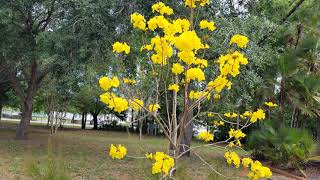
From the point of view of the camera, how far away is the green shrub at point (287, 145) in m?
10.9

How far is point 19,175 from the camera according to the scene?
7902 millimetres

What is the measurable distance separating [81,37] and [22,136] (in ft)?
28.3

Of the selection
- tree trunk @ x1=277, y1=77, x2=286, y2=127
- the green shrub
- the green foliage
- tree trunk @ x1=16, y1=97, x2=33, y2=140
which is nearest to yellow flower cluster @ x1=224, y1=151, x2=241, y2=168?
the green foliage

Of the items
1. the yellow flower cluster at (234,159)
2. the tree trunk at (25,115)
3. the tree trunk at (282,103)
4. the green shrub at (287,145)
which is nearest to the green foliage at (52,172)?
the yellow flower cluster at (234,159)

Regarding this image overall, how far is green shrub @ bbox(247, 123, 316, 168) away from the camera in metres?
10.9

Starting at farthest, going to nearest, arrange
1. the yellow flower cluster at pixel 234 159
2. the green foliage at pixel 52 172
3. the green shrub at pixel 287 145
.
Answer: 1. the green shrub at pixel 287 145
2. the green foliage at pixel 52 172
3. the yellow flower cluster at pixel 234 159

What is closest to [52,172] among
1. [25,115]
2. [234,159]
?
[234,159]

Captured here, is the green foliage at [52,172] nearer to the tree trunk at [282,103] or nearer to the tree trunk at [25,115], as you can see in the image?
the tree trunk at [282,103]

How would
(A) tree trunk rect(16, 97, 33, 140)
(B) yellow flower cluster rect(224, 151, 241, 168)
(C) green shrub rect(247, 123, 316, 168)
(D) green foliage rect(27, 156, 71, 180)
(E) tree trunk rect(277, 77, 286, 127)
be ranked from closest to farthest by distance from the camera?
(B) yellow flower cluster rect(224, 151, 241, 168)
(D) green foliage rect(27, 156, 71, 180)
(C) green shrub rect(247, 123, 316, 168)
(E) tree trunk rect(277, 77, 286, 127)
(A) tree trunk rect(16, 97, 33, 140)

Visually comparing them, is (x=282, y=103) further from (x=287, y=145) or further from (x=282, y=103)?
(x=287, y=145)

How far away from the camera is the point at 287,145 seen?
10.9 meters

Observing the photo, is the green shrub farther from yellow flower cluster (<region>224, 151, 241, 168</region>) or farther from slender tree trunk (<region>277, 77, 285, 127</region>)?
yellow flower cluster (<region>224, 151, 241, 168</region>)

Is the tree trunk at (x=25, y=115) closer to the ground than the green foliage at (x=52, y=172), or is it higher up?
higher up

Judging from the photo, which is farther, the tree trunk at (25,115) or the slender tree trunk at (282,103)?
the tree trunk at (25,115)
